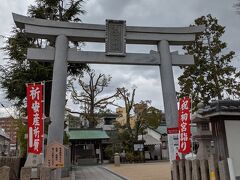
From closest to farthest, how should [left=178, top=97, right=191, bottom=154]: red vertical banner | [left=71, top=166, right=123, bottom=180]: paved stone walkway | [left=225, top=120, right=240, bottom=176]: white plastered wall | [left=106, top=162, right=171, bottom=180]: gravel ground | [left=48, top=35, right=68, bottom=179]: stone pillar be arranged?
[left=225, top=120, right=240, bottom=176]: white plastered wall, [left=178, top=97, right=191, bottom=154]: red vertical banner, [left=48, top=35, right=68, bottom=179]: stone pillar, [left=106, top=162, right=171, bottom=180]: gravel ground, [left=71, top=166, right=123, bottom=180]: paved stone walkway

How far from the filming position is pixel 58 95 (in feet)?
35.1

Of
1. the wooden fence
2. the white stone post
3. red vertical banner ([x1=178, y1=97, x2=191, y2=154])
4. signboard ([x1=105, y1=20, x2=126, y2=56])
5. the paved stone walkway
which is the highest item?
signboard ([x1=105, y1=20, x2=126, y2=56])

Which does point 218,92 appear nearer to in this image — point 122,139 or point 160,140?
point 122,139

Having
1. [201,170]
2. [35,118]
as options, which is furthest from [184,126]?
[35,118]

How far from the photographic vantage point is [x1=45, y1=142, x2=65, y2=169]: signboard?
8930 mm

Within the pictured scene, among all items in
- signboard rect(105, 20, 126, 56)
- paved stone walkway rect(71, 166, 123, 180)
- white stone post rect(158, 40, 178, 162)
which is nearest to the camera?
white stone post rect(158, 40, 178, 162)

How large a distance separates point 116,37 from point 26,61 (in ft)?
34.6

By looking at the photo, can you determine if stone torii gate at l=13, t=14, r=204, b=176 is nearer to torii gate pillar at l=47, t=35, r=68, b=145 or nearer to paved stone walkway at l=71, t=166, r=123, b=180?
torii gate pillar at l=47, t=35, r=68, b=145

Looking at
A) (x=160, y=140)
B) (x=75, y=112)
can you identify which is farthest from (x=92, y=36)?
(x=160, y=140)

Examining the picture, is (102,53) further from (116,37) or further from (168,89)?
(168,89)

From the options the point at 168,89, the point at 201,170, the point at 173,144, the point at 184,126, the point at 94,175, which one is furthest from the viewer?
the point at 94,175

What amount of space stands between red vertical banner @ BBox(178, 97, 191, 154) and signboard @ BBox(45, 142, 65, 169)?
3.99m

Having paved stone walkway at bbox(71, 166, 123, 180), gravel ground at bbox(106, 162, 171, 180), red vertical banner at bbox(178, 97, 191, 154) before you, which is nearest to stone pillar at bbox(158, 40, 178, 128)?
red vertical banner at bbox(178, 97, 191, 154)

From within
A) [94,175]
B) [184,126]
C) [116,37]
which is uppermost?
[116,37]
